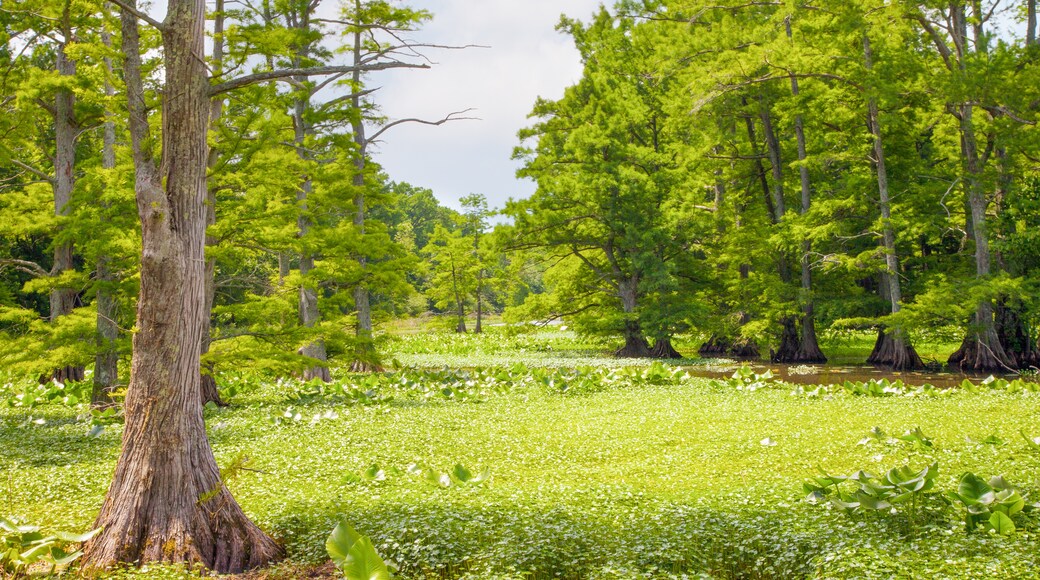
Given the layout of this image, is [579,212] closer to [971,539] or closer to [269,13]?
[269,13]

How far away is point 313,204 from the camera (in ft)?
57.7

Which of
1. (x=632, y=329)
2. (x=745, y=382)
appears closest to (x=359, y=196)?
(x=745, y=382)

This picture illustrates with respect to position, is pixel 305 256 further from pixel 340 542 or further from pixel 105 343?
pixel 340 542

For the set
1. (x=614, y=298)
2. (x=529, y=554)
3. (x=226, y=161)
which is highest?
(x=226, y=161)

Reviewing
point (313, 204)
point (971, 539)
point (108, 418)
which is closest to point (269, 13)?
point (313, 204)

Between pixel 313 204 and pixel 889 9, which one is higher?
pixel 889 9

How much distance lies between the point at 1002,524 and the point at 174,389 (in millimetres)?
5396

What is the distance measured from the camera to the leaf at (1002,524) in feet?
15.2

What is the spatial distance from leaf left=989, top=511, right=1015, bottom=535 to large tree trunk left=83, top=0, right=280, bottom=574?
4693 millimetres

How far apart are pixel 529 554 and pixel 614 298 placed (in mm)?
24770

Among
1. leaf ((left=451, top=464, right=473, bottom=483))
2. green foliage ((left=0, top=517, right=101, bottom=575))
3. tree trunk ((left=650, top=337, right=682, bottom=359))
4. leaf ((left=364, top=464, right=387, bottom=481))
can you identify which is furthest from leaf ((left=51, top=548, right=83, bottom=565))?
tree trunk ((left=650, top=337, right=682, bottom=359))

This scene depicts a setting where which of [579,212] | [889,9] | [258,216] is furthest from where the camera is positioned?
[579,212]

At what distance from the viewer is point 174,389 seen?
5.16 meters

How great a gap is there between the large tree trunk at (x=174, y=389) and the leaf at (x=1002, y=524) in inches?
185
